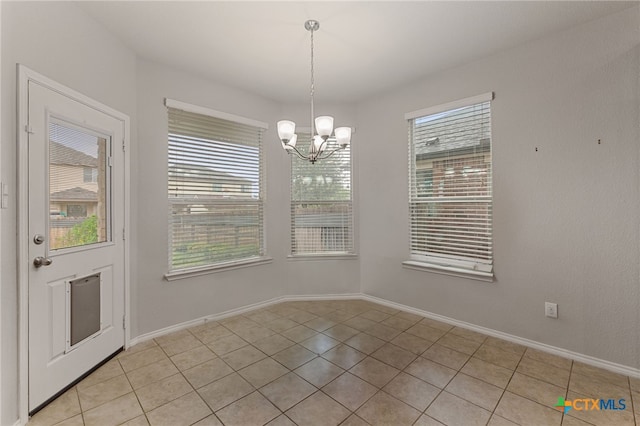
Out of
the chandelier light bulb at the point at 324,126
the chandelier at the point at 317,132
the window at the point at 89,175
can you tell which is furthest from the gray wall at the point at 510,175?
the chandelier light bulb at the point at 324,126

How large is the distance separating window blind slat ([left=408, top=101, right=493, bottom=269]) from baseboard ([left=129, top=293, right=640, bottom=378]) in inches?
25.7

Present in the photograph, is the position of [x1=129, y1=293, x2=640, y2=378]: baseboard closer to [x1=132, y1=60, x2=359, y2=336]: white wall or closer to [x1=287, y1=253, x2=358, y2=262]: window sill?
[x1=132, y1=60, x2=359, y2=336]: white wall

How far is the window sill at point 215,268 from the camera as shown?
2.95 m

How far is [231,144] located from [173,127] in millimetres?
653

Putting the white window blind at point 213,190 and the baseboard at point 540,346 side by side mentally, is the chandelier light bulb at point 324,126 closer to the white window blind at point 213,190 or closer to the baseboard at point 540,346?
the white window blind at point 213,190

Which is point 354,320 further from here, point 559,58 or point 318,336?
point 559,58

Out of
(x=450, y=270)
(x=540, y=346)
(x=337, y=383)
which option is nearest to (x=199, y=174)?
(x=337, y=383)

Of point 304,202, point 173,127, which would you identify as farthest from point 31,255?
point 304,202

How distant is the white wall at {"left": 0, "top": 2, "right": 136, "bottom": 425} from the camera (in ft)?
5.38

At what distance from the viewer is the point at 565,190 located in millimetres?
2436

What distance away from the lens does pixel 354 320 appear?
3.23m

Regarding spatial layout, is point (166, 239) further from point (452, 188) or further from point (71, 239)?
point (452, 188)

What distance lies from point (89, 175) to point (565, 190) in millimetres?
3986

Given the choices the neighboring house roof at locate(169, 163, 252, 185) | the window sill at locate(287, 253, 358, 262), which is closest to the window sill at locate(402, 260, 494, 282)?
the window sill at locate(287, 253, 358, 262)
